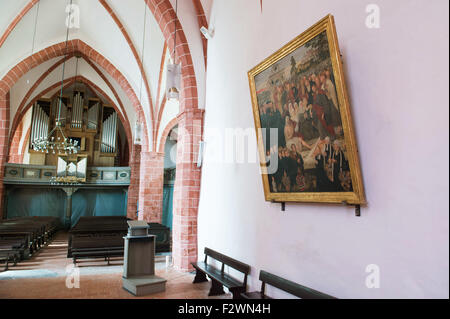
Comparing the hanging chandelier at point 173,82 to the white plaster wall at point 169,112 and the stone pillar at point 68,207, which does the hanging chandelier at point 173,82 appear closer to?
the white plaster wall at point 169,112

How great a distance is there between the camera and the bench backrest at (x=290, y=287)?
2.83 m

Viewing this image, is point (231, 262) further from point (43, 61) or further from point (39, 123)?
point (39, 123)

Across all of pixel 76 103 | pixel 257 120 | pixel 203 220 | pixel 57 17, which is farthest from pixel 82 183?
pixel 257 120

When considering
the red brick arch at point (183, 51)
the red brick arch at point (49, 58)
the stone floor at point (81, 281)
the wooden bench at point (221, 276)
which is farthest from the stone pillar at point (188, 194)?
the red brick arch at point (49, 58)

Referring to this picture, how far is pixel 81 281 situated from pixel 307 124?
485 cm

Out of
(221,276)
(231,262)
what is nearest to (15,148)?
(221,276)

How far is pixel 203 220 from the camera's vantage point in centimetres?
601

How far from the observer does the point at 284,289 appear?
129 inches

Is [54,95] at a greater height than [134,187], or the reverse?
[54,95]

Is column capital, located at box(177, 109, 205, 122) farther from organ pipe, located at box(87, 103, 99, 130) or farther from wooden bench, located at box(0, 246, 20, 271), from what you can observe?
organ pipe, located at box(87, 103, 99, 130)

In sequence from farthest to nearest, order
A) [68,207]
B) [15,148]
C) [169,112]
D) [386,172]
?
[15,148], [68,207], [169,112], [386,172]

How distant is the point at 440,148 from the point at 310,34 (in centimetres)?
150

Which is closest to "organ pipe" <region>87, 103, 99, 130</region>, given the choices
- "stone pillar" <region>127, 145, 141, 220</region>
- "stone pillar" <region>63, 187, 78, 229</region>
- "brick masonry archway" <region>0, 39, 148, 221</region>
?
"stone pillar" <region>63, 187, 78, 229</region>

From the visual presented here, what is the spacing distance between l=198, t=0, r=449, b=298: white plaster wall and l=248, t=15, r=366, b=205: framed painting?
13 centimetres
